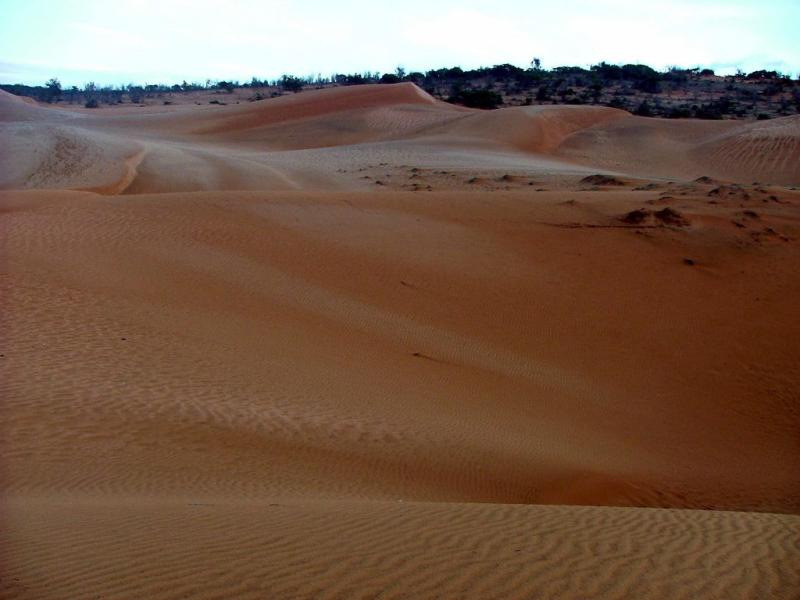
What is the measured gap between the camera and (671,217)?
1812cm

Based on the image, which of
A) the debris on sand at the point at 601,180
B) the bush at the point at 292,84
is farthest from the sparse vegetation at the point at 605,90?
the debris on sand at the point at 601,180

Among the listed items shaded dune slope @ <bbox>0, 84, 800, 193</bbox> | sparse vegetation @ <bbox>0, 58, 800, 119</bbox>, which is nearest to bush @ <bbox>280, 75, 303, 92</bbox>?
sparse vegetation @ <bbox>0, 58, 800, 119</bbox>

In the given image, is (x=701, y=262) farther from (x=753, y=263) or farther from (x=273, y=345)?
(x=273, y=345)

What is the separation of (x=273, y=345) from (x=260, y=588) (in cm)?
685

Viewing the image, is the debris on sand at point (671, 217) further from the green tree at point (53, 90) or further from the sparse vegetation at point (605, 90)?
the green tree at point (53, 90)

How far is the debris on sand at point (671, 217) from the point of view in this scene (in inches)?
703

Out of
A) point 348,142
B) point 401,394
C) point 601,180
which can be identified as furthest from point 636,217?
point 348,142

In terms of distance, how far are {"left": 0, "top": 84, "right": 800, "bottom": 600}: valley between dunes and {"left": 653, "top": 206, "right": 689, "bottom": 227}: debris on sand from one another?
0.08 meters

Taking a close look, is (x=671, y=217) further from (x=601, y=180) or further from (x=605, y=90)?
(x=605, y=90)

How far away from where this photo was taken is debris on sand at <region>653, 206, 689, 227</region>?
703 inches

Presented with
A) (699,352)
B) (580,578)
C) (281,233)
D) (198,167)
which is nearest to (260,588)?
(580,578)

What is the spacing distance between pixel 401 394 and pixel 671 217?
35.4 feet

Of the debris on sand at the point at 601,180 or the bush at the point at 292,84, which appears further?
the bush at the point at 292,84

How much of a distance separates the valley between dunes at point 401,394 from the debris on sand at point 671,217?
0.08 metres
